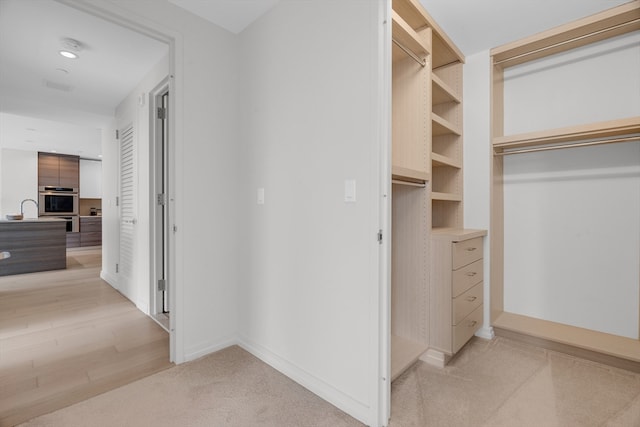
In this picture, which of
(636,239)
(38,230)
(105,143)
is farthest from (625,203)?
(38,230)

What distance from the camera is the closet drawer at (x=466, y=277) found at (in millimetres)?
2035

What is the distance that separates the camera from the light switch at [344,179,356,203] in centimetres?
157

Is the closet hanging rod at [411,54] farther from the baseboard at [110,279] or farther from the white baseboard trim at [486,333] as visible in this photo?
the baseboard at [110,279]

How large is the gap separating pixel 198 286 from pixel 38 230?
4.70 meters

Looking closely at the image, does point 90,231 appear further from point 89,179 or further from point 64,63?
point 64,63

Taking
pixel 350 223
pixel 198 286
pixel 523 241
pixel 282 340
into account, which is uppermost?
pixel 350 223

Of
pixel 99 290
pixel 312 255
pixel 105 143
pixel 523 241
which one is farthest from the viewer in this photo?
pixel 105 143

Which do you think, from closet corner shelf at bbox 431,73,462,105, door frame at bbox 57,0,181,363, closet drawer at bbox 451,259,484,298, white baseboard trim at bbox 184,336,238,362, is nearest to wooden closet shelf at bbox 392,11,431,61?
closet corner shelf at bbox 431,73,462,105

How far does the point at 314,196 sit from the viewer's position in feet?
5.83

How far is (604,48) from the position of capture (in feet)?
7.42

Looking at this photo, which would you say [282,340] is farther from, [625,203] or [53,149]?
[53,149]

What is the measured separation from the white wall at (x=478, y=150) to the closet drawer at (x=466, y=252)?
0.19m

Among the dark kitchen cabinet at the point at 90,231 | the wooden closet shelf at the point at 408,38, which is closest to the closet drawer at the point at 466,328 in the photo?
the wooden closet shelf at the point at 408,38

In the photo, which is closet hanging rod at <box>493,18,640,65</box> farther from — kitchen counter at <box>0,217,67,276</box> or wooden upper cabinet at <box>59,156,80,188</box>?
wooden upper cabinet at <box>59,156,80,188</box>
